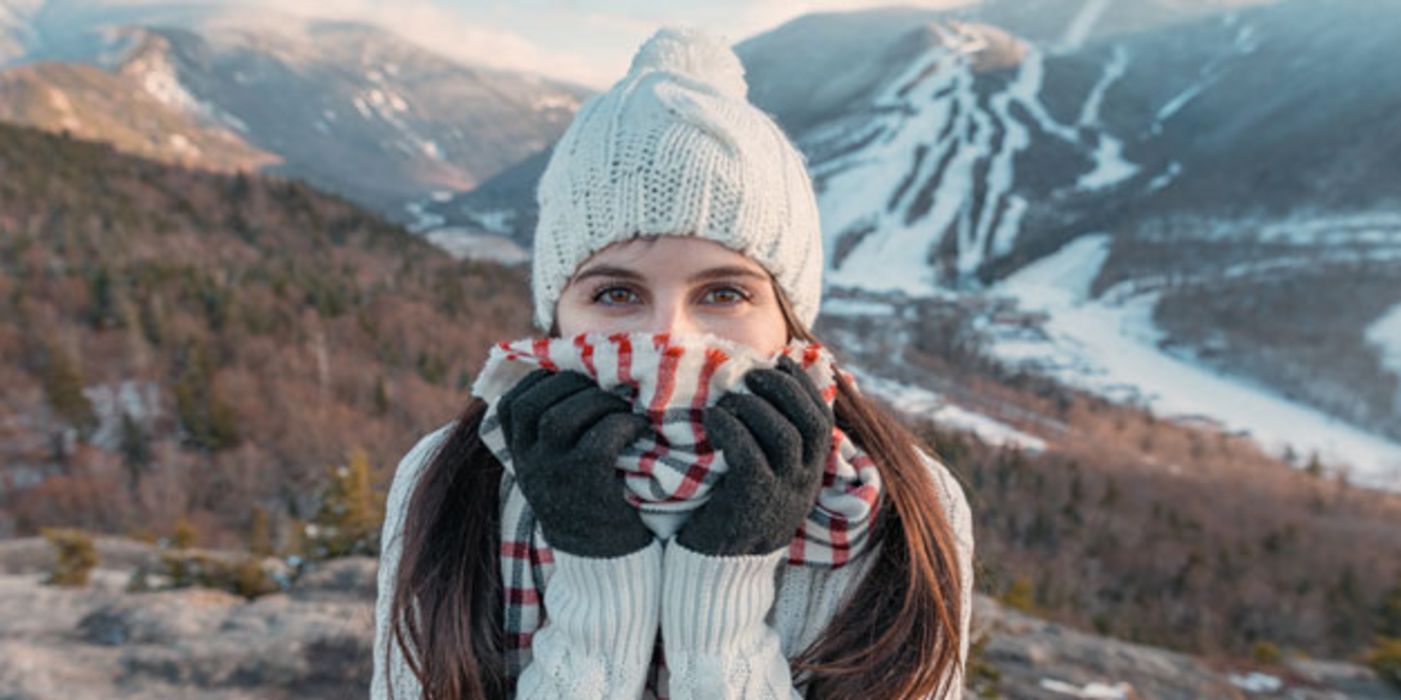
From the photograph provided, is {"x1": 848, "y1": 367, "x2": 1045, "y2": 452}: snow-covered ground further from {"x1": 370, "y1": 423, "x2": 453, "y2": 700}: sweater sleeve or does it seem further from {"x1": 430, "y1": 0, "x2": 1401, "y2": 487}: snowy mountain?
{"x1": 370, "y1": 423, "x2": 453, "y2": 700}: sweater sleeve

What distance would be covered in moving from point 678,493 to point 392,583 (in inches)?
28.2

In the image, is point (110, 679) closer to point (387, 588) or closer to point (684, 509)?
point (387, 588)

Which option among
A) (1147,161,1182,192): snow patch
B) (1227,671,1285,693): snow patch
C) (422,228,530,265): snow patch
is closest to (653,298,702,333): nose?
(1227,671,1285,693): snow patch

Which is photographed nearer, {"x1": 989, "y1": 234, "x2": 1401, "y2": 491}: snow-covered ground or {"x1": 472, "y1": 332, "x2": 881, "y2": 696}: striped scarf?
{"x1": 472, "y1": 332, "x2": 881, "y2": 696}: striped scarf

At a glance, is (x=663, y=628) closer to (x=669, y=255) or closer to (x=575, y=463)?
(x=575, y=463)

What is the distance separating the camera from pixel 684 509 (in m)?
1.08

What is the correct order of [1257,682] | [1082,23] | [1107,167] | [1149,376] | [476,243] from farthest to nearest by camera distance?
[1082,23] → [1107,167] → [476,243] → [1149,376] → [1257,682]

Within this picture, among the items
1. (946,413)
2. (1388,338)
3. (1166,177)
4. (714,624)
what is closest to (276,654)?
(714,624)

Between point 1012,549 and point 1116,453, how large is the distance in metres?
10.9

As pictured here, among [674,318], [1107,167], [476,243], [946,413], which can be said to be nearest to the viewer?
[674,318]

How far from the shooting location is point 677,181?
1.29m

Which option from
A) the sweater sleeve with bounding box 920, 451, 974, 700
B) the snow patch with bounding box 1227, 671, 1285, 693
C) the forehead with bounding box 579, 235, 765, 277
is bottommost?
the snow patch with bounding box 1227, 671, 1285, 693

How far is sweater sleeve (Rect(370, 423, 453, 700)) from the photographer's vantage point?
1.35m

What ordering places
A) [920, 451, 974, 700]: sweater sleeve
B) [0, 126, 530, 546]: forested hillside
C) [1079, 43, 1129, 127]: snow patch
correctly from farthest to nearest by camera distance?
[1079, 43, 1129, 127]: snow patch, [0, 126, 530, 546]: forested hillside, [920, 451, 974, 700]: sweater sleeve
